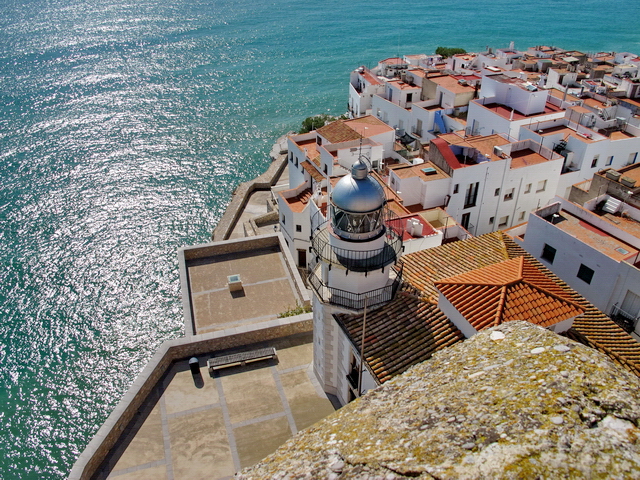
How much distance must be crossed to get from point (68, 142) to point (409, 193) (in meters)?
59.0

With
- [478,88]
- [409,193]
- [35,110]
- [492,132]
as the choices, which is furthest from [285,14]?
[409,193]

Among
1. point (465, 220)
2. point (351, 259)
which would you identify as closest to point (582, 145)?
point (465, 220)

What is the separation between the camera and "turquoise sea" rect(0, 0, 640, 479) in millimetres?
42750

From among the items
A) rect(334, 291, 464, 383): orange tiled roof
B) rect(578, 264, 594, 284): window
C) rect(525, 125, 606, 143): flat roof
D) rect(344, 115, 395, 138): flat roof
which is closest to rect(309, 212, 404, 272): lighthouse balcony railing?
rect(334, 291, 464, 383): orange tiled roof

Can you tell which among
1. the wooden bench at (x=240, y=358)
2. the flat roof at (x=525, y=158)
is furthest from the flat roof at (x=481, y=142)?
the wooden bench at (x=240, y=358)

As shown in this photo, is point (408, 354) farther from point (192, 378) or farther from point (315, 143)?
point (315, 143)

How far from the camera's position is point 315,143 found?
49.8 m

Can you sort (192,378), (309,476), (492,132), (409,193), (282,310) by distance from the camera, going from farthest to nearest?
(492,132)
(409,193)
(282,310)
(192,378)
(309,476)

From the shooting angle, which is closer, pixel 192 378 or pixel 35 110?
pixel 192 378

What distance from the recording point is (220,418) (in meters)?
22.0

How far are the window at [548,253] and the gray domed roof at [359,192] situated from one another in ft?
58.8

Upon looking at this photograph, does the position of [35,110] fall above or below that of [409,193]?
below

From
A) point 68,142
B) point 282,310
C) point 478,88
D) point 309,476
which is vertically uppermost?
point 309,476

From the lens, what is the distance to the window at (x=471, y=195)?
130 ft
